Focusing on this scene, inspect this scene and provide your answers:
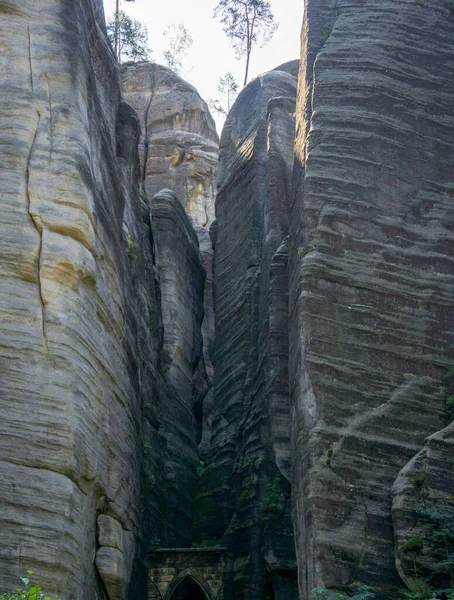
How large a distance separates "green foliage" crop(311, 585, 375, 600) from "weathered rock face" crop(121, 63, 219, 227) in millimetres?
24961

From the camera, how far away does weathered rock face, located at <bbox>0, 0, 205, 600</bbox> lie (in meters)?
15.4

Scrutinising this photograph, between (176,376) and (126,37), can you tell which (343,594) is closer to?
(176,376)

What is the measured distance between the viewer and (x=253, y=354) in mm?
26781

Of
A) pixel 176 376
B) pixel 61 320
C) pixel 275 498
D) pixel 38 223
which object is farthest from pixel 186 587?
pixel 38 223

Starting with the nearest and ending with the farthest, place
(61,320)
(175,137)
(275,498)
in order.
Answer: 1. (61,320)
2. (275,498)
3. (175,137)

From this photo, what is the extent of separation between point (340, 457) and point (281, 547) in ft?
13.2

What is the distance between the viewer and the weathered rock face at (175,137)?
1618 inches

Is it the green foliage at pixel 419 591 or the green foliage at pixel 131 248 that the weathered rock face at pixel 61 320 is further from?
the green foliage at pixel 419 591

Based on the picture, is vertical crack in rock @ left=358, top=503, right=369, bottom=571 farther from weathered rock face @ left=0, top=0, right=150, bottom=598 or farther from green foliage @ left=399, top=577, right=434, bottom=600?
weathered rock face @ left=0, top=0, right=150, bottom=598

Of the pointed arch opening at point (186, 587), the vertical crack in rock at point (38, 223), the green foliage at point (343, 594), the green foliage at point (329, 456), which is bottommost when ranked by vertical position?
the green foliage at point (343, 594)

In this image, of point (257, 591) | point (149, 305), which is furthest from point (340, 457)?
point (149, 305)

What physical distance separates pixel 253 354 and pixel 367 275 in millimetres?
6441

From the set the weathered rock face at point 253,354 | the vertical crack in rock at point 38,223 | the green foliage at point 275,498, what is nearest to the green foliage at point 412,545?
the weathered rock face at point 253,354

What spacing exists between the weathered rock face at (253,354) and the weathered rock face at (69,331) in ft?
7.53
